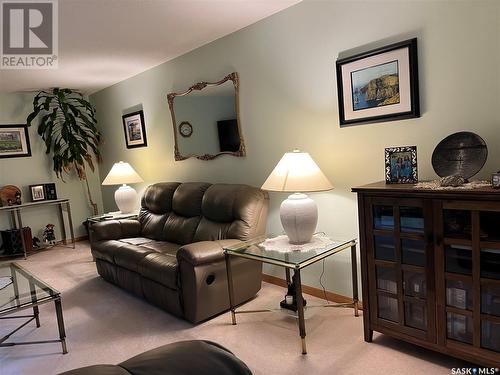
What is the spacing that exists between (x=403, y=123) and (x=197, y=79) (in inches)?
87.3

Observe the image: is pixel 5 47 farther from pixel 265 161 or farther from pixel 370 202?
pixel 370 202

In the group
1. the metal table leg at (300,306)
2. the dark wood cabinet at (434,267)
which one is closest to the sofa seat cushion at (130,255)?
the metal table leg at (300,306)

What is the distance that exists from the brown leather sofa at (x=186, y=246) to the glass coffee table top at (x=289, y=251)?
22 centimetres

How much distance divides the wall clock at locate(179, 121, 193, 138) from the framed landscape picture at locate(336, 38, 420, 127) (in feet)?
6.19

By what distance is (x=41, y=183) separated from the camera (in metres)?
5.37

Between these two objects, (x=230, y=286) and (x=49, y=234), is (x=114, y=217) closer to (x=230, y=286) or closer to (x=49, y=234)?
(x=49, y=234)

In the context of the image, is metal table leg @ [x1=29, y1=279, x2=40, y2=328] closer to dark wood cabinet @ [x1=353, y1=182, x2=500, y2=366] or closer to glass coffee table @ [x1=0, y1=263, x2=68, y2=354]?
glass coffee table @ [x1=0, y1=263, x2=68, y2=354]

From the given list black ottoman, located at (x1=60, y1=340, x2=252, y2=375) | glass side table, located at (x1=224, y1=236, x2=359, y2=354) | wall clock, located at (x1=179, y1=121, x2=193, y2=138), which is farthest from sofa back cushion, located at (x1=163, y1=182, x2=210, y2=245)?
black ottoman, located at (x1=60, y1=340, x2=252, y2=375)

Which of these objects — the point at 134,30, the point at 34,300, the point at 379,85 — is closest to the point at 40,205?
the point at 34,300

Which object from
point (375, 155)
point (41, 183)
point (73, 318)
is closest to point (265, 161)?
point (375, 155)

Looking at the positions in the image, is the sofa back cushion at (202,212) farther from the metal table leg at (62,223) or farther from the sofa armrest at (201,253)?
the metal table leg at (62,223)

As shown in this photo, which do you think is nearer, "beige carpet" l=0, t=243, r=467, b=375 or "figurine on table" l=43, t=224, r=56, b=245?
"beige carpet" l=0, t=243, r=467, b=375

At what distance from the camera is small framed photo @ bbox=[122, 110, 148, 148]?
4.69m

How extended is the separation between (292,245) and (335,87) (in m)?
1.16
